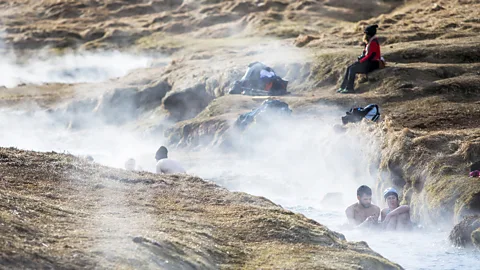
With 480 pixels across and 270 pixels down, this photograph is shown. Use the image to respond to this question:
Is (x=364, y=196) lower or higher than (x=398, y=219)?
higher

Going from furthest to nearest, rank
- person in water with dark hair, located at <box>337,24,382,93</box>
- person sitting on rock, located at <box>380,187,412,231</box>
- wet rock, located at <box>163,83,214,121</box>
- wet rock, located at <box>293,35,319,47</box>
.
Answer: wet rock, located at <box>293,35,319,47</box> → wet rock, located at <box>163,83,214,121</box> → person in water with dark hair, located at <box>337,24,382,93</box> → person sitting on rock, located at <box>380,187,412,231</box>

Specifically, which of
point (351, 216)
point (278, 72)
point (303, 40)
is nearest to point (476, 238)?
point (351, 216)

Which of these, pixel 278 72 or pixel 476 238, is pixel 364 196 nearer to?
pixel 476 238

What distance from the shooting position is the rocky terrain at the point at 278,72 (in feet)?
38.3

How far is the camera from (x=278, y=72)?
25.0m

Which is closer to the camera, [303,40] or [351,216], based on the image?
[351,216]

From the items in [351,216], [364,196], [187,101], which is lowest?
[351,216]

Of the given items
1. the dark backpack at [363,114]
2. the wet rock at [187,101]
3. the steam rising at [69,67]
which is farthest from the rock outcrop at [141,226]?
the steam rising at [69,67]

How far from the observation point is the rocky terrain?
11.7 meters

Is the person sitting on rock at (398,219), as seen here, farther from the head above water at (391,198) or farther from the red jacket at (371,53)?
the red jacket at (371,53)

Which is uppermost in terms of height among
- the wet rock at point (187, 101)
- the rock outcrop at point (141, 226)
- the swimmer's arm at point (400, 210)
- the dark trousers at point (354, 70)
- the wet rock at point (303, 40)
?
the wet rock at point (303, 40)

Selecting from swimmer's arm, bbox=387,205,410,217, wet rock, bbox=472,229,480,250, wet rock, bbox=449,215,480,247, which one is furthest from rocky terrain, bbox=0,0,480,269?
swimmer's arm, bbox=387,205,410,217

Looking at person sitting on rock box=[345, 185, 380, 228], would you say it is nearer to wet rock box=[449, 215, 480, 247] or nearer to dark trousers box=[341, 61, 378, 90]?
wet rock box=[449, 215, 480, 247]

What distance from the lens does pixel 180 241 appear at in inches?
337
